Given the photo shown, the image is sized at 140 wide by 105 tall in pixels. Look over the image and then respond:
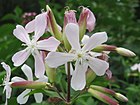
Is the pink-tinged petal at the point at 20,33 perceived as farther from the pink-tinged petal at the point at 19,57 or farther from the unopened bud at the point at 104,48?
the unopened bud at the point at 104,48

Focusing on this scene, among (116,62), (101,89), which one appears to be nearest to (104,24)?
(116,62)

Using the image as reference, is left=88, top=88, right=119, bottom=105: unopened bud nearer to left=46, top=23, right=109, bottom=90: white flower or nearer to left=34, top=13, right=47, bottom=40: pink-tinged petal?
left=46, top=23, right=109, bottom=90: white flower

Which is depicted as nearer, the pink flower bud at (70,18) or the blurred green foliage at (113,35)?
the pink flower bud at (70,18)

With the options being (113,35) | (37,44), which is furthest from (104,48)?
(113,35)

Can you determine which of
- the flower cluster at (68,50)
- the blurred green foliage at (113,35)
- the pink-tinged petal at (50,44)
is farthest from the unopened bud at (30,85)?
the blurred green foliage at (113,35)

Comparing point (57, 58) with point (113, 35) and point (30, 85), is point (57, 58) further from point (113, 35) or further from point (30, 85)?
point (113, 35)

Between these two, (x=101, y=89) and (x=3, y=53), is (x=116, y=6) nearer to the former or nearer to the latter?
(x=3, y=53)

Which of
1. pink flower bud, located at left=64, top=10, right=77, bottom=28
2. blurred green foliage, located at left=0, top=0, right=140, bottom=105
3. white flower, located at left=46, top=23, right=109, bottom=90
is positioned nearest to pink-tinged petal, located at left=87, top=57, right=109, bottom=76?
white flower, located at left=46, top=23, right=109, bottom=90

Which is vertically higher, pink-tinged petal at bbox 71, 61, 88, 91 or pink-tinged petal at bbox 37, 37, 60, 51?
pink-tinged petal at bbox 37, 37, 60, 51
